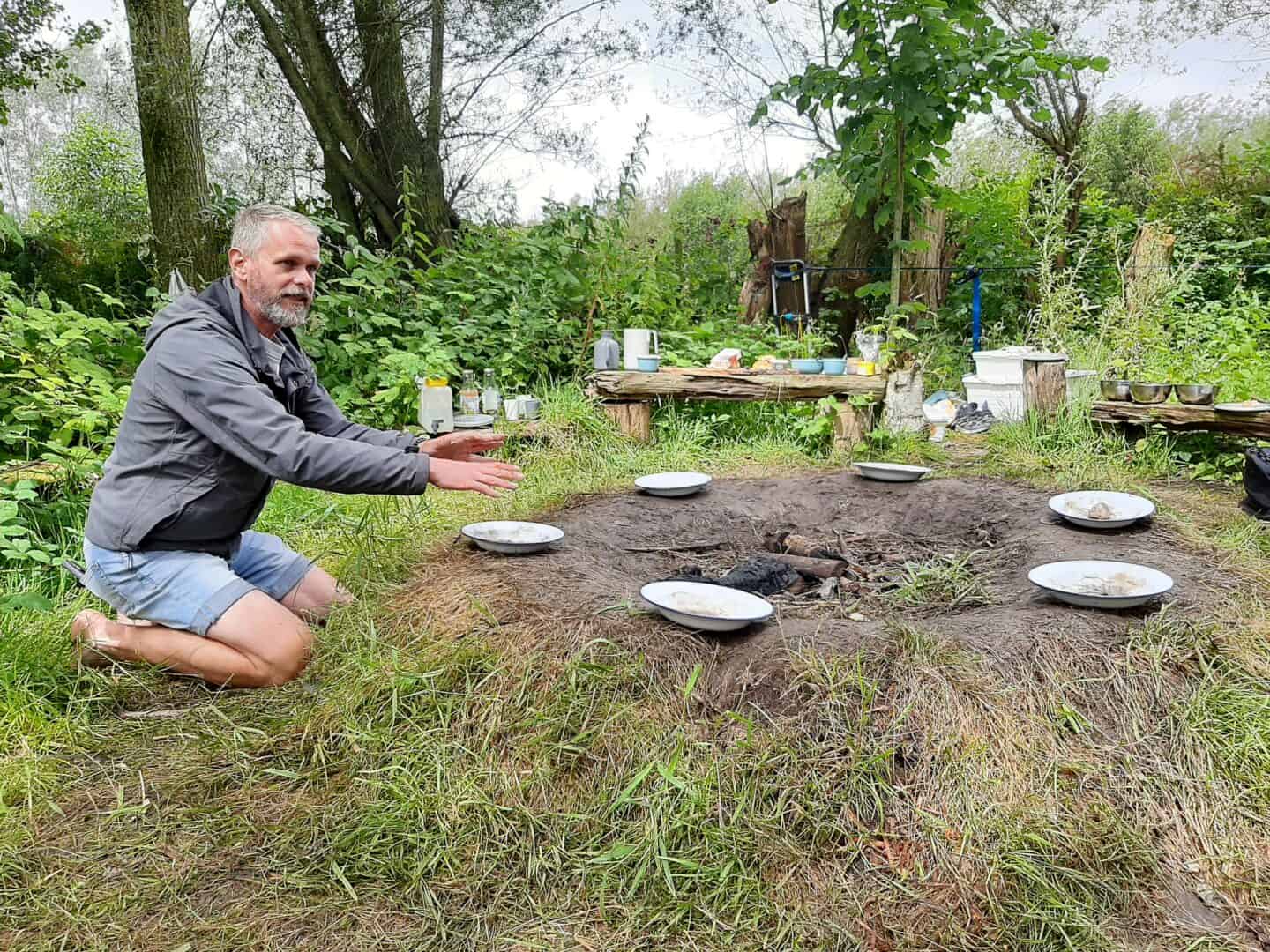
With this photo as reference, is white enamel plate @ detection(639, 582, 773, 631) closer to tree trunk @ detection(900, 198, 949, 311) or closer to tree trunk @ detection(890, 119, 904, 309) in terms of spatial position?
tree trunk @ detection(890, 119, 904, 309)

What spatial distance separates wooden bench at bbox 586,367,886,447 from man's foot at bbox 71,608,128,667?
114 inches

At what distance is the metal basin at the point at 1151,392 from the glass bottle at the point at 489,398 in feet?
11.5

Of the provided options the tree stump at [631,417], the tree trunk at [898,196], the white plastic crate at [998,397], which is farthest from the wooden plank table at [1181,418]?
the tree stump at [631,417]

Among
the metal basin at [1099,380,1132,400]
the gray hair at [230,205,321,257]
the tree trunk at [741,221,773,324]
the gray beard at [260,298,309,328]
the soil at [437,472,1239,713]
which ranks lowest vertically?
the soil at [437,472,1239,713]

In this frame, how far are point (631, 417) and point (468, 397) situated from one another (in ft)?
3.29

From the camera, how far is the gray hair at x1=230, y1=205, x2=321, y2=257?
2201 mm

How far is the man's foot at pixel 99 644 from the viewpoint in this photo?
7.50 feet

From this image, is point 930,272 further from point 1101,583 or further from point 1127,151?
point 1101,583

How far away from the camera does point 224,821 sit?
1.75m

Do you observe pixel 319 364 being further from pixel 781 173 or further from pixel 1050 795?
pixel 781 173

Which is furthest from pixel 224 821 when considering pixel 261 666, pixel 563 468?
pixel 563 468

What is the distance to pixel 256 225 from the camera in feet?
7.23

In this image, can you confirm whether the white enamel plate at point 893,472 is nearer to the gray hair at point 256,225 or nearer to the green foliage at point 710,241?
the gray hair at point 256,225

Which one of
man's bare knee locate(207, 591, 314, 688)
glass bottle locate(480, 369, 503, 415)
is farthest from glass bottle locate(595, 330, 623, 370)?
man's bare knee locate(207, 591, 314, 688)
